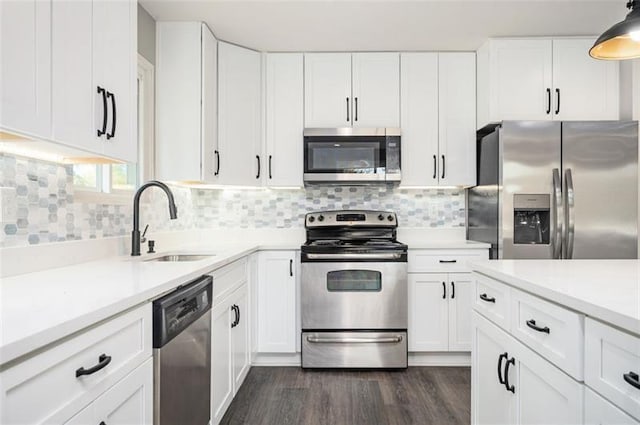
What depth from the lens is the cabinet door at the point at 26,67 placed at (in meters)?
1.02

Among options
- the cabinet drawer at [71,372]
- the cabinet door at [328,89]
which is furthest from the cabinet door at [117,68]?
the cabinet door at [328,89]

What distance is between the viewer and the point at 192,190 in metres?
3.23

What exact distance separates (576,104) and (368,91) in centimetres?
156

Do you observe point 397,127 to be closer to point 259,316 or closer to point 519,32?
point 519,32

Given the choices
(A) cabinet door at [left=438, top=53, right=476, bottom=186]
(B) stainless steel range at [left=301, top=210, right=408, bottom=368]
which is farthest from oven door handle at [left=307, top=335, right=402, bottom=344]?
(A) cabinet door at [left=438, top=53, right=476, bottom=186]

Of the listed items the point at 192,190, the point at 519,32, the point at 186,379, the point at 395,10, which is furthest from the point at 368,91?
the point at 186,379

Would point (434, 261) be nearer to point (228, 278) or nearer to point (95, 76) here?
point (228, 278)

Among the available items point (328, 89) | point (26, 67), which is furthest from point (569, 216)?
point (26, 67)

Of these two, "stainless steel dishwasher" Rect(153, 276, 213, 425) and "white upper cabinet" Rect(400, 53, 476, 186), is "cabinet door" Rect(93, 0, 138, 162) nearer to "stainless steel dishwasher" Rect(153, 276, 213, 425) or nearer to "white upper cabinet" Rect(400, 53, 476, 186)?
"stainless steel dishwasher" Rect(153, 276, 213, 425)

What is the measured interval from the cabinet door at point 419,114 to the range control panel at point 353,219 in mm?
358

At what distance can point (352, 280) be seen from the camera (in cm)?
277

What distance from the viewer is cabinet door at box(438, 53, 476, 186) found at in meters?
3.04

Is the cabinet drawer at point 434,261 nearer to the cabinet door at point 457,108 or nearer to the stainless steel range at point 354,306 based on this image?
the stainless steel range at point 354,306

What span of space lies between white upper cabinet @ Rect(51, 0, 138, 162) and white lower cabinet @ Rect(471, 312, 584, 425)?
1.69 metres
